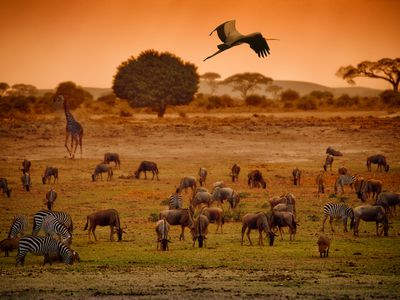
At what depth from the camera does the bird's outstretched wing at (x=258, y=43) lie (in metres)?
14.9

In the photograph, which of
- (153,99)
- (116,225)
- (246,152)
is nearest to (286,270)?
(116,225)

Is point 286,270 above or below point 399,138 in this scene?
below

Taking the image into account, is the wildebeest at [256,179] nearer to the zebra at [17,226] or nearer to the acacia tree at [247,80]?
the zebra at [17,226]

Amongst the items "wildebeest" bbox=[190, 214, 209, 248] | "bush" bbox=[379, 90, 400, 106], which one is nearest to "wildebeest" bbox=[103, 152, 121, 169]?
"wildebeest" bbox=[190, 214, 209, 248]

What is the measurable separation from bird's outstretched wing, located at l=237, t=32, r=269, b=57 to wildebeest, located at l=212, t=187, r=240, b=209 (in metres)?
15.4

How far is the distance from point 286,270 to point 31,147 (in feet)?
117

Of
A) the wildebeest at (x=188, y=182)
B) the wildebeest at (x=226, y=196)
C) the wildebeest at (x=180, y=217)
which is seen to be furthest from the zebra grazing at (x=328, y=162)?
the wildebeest at (x=180, y=217)

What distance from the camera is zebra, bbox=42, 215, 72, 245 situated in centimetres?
2251

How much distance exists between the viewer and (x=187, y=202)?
33312mm

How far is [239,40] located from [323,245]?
828 centimetres

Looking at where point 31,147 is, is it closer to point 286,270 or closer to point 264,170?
point 264,170

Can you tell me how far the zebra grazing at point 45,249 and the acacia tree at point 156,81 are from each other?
65.1m

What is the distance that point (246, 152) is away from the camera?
51.7 meters

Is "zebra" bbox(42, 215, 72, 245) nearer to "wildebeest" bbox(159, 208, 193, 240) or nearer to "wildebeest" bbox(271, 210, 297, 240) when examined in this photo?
"wildebeest" bbox(159, 208, 193, 240)
